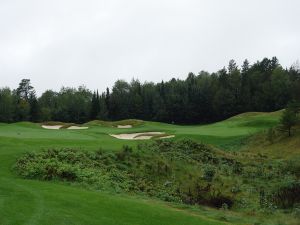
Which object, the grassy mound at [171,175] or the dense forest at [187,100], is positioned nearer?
the grassy mound at [171,175]

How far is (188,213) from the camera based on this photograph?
14.6 meters

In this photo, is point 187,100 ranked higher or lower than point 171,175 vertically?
higher

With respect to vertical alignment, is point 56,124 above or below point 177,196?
above

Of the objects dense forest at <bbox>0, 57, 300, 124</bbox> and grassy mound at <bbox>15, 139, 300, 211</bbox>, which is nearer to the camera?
grassy mound at <bbox>15, 139, 300, 211</bbox>

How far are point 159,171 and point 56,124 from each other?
4498 cm

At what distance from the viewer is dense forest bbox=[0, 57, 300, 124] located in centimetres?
9188

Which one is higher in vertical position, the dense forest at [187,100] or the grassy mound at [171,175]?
the dense forest at [187,100]

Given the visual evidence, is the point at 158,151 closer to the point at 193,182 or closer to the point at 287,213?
the point at 193,182

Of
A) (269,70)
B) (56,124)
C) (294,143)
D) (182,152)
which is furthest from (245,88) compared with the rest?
(182,152)

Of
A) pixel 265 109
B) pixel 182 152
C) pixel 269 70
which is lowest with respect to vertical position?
pixel 182 152

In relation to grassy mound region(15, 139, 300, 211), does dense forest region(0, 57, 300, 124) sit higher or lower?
higher

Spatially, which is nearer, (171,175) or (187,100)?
(171,175)

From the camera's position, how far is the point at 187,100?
9994 cm

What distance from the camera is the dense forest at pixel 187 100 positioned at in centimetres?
9188
